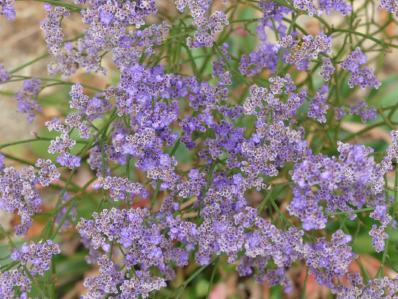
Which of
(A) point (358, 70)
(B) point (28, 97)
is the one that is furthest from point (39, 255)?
(A) point (358, 70)

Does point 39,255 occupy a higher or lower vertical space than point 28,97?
lower

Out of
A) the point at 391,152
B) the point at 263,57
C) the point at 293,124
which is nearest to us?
the point at 391,152

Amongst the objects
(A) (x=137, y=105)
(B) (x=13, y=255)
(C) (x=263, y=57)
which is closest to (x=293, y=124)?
(C) (x=263, y=57)

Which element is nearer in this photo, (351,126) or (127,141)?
(127,141)

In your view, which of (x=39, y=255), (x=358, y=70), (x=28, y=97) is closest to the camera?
(x=39, y=255)

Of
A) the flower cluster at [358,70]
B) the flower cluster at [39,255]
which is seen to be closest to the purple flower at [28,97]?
the flower cluster at [39,255]

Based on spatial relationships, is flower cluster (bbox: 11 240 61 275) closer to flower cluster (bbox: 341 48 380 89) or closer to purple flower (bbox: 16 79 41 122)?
purple flower (bbox: 16 79 41 122)

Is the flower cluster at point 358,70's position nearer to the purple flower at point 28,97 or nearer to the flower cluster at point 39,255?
the flower cluster at point 39,255

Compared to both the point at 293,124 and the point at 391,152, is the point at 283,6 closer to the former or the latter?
the point at 293,124

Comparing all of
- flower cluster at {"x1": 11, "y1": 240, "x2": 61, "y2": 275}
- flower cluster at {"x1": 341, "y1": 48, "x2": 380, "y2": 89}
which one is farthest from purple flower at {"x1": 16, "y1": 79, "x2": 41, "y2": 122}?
flower cluster at {"x1": 341, "y1": 48, "x2": 380, "y2": 89}

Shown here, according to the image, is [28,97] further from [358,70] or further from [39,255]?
[358,70]

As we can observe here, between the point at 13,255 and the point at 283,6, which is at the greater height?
the point at 283,6
